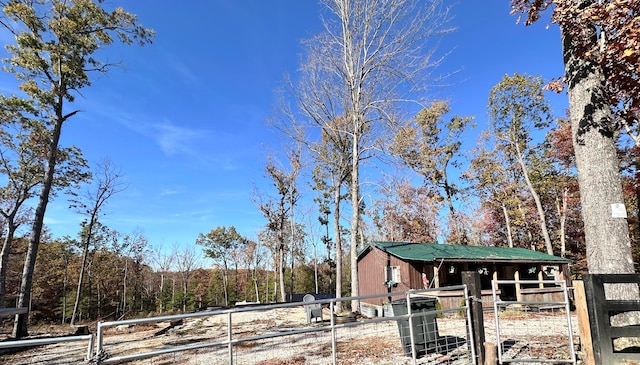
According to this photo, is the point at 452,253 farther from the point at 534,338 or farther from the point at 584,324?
Result: the point at 584,324

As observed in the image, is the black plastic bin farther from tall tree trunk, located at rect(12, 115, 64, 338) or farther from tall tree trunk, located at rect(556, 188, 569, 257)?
tall tree trunk, located at rect(556, 188, 569, 257)

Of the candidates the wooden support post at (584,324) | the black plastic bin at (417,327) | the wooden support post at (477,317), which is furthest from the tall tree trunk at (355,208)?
the wooden support post at (584,324)

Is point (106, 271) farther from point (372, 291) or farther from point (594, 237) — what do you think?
point (594, 237)

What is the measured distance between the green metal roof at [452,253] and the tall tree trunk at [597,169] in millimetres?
8858

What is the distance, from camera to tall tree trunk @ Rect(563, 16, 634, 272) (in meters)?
4.11

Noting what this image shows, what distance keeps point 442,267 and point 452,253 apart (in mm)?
1019

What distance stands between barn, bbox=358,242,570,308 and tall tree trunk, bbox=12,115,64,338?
12464 millimetres

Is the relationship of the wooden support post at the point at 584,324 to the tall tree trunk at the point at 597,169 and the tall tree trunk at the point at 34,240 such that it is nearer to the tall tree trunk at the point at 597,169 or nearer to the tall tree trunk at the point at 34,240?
the tall tree trunk at the point at 597,169

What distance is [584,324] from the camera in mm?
3490

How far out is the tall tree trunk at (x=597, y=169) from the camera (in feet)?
13.5

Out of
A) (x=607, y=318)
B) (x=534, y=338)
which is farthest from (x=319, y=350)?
(x=607, y=318)

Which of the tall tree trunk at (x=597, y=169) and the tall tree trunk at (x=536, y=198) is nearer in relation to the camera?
the tall tree trunk at (x=597, y=169)

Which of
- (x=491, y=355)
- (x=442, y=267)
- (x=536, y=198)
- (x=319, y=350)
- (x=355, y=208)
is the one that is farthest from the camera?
(x=536, y=198)

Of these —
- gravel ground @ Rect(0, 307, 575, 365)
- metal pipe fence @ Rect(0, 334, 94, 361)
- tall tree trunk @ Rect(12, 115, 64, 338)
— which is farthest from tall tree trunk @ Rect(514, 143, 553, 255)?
tall tree trunk @ Rect(12, 115, 64, 338)
